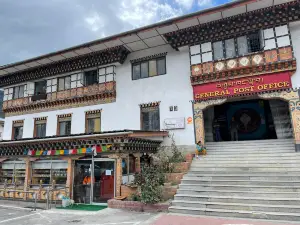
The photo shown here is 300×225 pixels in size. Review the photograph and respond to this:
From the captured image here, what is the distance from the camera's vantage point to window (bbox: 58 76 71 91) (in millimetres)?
19828

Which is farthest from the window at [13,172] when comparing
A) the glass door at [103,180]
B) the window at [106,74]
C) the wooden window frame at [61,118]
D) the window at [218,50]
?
the window at [218,50]

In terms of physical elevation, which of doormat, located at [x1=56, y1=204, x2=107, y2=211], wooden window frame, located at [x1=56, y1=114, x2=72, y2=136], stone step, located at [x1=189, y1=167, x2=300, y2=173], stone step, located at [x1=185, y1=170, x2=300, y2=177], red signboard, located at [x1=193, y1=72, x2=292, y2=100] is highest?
red signboard, located at [x1=193, y1=72, x2=292, y2=100]

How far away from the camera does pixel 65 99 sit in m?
19.4

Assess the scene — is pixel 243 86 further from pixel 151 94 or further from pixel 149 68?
pixel 149 68

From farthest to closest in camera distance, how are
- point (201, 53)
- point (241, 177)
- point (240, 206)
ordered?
point (201, 53), point (241, 177), point (240, 206)

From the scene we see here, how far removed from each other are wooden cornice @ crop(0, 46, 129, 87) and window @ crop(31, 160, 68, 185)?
314 inches

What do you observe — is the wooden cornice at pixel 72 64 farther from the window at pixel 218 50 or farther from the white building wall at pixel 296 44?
the white building wall at pixel 296 44

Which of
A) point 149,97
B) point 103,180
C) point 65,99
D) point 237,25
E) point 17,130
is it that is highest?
point 237,25

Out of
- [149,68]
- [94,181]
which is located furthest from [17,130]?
[149,68]

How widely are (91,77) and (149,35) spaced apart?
20.3 feet

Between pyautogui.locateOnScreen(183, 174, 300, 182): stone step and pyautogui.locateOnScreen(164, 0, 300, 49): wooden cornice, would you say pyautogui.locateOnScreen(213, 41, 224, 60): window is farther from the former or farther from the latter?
pyautogui.locateOnScreen(183, 174, 300, 182): stone step

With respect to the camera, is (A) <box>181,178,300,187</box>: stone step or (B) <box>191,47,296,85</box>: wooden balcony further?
(B) <box>191,47,296,85</box>: wooden balcony

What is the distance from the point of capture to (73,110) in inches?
759

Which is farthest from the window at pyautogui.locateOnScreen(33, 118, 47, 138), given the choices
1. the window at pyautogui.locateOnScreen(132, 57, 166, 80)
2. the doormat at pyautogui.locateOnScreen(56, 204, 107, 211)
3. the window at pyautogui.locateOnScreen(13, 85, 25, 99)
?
the doormat at pyautogui.locateOnScreen(56, 204, 107, 211)
